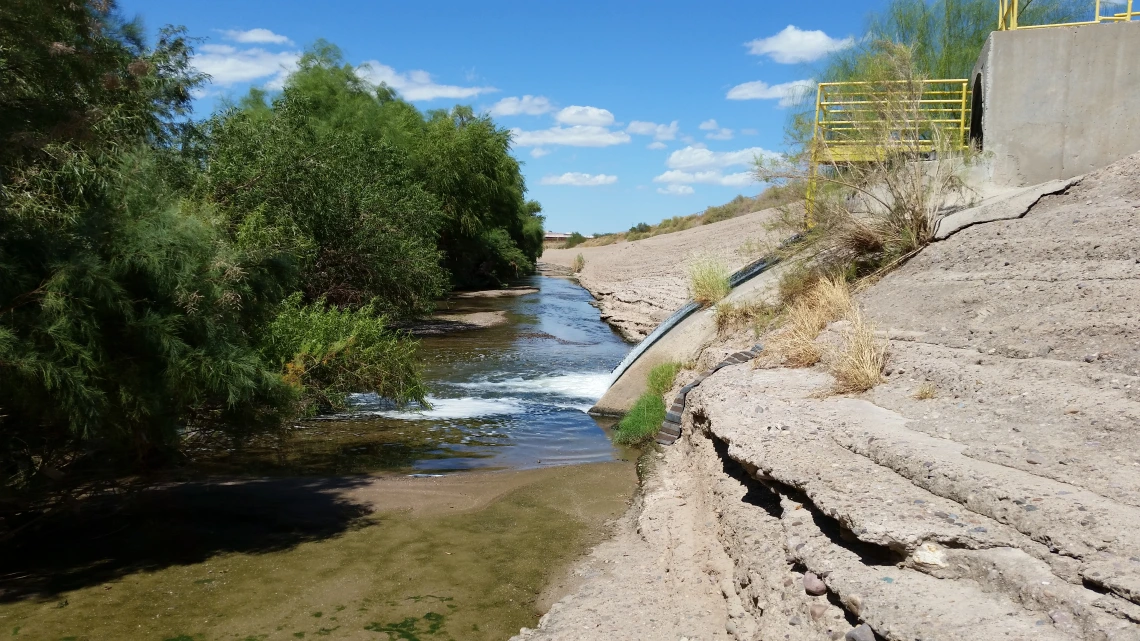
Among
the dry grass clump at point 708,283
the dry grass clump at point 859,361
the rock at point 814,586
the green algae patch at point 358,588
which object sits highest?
the dry grass clump at point 708,283

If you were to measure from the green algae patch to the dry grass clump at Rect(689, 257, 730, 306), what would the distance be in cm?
808

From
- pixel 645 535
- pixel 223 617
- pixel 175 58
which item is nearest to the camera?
pixel 223 617

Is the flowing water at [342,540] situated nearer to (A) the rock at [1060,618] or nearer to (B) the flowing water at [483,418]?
(B) the flowing water at [483,418]

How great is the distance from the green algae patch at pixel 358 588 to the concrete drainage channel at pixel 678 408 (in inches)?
98.9

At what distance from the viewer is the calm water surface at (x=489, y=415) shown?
38.9 feet

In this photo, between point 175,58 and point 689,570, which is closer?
point 689,570

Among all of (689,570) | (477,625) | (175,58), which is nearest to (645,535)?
(689,570)

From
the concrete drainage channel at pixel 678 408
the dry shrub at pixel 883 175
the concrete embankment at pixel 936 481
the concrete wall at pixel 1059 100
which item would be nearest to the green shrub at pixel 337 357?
the concrete drainage channel at pixel 678 408

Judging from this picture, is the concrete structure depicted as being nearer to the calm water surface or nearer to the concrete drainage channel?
the calm water surface

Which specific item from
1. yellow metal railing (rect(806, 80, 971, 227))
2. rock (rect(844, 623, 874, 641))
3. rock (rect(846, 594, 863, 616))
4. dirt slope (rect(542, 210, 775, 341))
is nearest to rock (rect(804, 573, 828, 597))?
rock (rect(846, 594, 863, 616))

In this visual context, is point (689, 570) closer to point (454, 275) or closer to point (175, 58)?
point (175, 58)

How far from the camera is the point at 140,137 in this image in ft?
28.1

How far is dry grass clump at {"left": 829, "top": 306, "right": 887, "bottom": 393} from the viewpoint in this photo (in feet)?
28.4

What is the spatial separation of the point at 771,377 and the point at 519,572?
394cm
